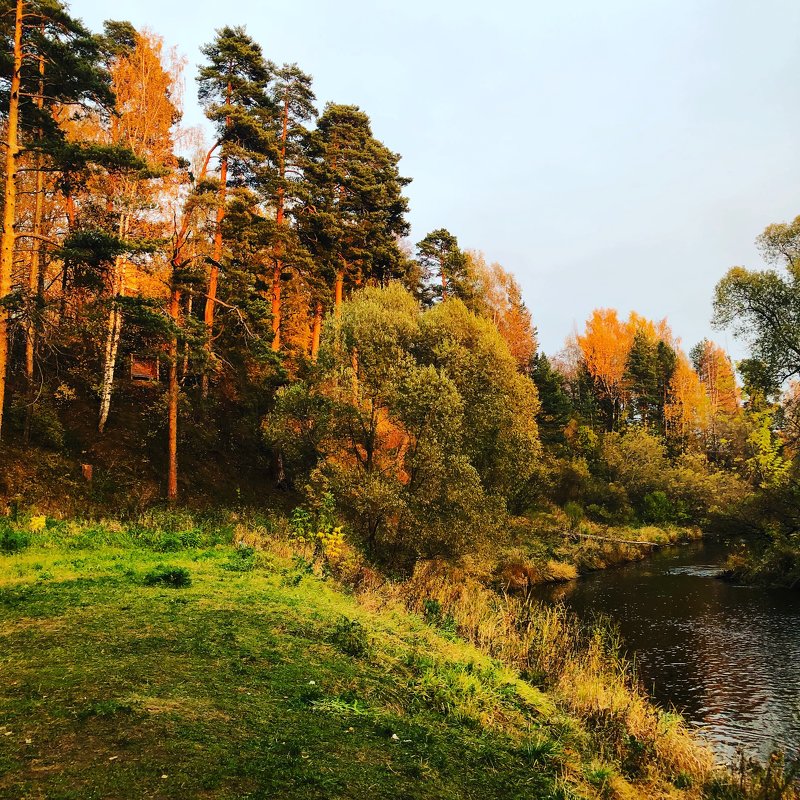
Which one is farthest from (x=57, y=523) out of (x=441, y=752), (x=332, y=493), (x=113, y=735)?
(x=441, y=752)

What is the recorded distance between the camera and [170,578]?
1040 cm

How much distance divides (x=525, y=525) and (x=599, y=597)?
453 inches

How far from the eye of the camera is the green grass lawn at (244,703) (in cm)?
416

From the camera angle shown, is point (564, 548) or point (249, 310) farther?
point (564, 548)

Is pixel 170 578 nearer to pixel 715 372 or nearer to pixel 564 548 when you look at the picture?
pixel 564 548

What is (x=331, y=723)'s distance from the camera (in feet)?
17.9

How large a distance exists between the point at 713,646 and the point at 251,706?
15.8 m

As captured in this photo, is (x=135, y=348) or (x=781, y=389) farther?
(x=135, y=348)

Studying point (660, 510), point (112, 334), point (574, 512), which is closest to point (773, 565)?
point (574, 512)

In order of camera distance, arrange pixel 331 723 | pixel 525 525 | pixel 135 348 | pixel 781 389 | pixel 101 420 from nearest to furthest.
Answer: pixel 331 723
pixel 101 420
pixel 781 389
pixel 135 348
pixel 525 525

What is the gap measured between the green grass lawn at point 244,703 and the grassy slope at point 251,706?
20mm

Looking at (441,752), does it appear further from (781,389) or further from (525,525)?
(525,525)

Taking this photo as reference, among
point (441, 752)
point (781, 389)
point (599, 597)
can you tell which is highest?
point (781, 389)

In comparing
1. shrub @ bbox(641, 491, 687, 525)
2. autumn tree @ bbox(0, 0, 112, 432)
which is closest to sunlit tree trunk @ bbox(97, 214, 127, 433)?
autumn tree @ bbox(0, 0, 112, 432)
